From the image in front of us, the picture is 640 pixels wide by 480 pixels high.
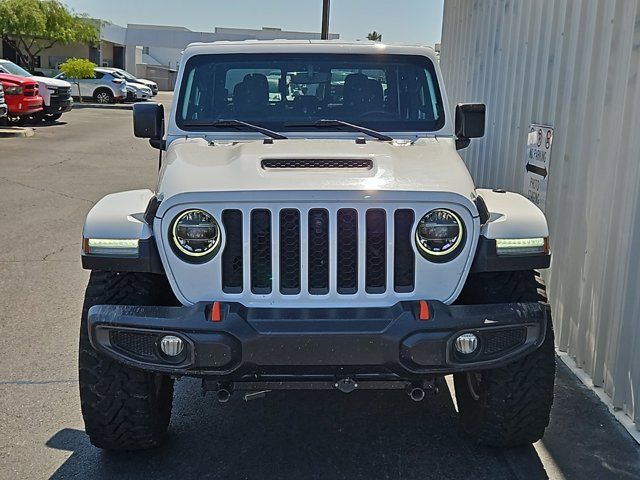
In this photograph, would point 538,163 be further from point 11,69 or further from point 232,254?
point 11,69

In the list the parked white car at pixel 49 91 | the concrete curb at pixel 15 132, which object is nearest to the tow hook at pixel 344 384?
the concrete curb at pixel 15 132

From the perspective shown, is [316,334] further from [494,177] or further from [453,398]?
[494,177]

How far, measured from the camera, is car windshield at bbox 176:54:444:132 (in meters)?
4.43

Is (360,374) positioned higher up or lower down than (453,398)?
higher up

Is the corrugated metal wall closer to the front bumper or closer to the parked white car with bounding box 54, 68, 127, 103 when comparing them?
the front bumper

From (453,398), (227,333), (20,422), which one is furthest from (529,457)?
(20,422)

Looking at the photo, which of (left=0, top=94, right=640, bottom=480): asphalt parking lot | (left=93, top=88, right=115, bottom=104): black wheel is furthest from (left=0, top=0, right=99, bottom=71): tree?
(left=0, top=94, right=640, bottom=480): asphalt parking lot

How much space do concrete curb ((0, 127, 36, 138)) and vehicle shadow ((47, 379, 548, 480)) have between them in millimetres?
15683

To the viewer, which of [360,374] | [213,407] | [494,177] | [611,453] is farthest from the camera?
[494,177]

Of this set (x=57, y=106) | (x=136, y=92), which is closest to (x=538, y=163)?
(x=57, y=106)

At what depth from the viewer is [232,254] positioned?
3158mm

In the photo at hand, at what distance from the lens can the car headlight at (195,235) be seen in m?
3.14

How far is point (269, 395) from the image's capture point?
434cm

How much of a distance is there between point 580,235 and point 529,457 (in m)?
1.64
